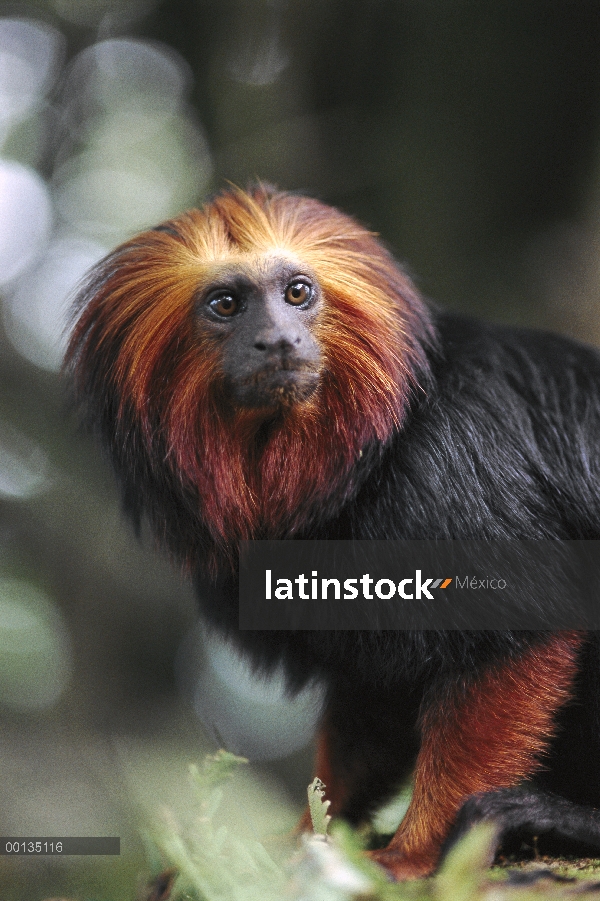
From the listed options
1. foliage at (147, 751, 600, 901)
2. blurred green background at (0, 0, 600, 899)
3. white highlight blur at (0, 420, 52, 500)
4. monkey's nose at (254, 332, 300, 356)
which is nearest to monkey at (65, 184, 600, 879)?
monkey's nose at (254, 332, 300, 356)

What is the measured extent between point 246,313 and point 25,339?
173 centimetres

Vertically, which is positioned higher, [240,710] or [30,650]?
[30,650]

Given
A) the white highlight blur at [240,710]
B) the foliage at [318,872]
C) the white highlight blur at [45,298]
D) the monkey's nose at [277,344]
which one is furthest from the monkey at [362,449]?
the white highlight blur at [45,298]

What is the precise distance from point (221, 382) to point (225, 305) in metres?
0.14

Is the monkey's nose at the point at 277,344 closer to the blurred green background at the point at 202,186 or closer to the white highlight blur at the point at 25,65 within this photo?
the blurred green background at the point at 202,186

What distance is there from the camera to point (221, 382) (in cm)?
152

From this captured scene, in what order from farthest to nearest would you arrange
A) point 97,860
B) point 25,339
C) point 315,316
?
point 25,339, point 97,860, point 315,316

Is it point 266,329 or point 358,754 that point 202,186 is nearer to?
point 266,329

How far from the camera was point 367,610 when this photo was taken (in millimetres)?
1492

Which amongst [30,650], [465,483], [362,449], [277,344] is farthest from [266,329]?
[30,650]

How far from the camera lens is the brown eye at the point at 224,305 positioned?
1.52m

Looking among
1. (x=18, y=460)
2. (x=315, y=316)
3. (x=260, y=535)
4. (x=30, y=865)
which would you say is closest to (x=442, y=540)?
(x=260, y=535)

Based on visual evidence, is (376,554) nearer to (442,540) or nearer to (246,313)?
(442,540)

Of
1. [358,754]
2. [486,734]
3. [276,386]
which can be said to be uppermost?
[276,386]
